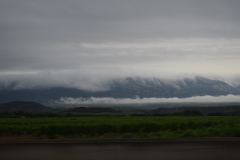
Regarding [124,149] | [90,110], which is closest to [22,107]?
[90,110]

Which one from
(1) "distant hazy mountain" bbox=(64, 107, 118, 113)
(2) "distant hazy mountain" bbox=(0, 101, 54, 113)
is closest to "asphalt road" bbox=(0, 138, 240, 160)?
(2) "distant hazy mountain" bbox=(0, 101, 54, 113)

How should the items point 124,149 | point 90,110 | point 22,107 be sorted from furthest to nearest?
point 90,110, point 22,107, point 124,149

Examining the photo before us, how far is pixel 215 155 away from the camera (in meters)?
6.17

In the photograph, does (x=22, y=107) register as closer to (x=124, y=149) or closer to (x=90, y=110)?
(x=90, y=110)

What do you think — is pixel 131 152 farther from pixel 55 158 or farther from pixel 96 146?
pixel 55 158

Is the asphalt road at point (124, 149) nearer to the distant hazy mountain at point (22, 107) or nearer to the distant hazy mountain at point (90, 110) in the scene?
the distant hazy mountain at point (22, 107)

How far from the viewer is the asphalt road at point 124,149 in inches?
242

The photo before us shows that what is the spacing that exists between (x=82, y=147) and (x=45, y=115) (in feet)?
226

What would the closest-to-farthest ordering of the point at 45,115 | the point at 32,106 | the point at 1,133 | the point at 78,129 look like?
1. the point at 78,129
2. the point at 1,133
3. the point at 45,115
4. the point at 32,106

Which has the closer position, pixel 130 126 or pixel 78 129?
pixel 130 126

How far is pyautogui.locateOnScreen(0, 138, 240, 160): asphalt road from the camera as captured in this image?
6.14m

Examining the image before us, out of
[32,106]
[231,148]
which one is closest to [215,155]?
[231,148]

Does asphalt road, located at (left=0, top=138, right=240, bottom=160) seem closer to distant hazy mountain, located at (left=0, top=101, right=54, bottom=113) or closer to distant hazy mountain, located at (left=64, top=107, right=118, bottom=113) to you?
distant hazy mountain, located at (left=0, top=101, right=54, bottom=113)

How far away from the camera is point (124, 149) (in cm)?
634
